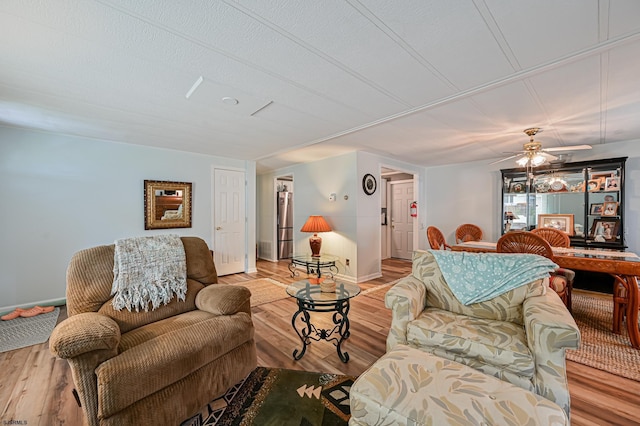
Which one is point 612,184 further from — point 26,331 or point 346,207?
point 26,331

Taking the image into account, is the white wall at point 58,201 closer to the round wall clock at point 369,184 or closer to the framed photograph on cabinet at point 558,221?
the round wall clock at point 369,184

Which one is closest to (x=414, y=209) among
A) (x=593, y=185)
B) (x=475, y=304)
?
(x=593, y=185)

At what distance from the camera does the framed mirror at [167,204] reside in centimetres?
415

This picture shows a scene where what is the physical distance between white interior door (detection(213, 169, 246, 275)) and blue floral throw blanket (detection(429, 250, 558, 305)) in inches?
159

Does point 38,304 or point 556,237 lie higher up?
point 556,237

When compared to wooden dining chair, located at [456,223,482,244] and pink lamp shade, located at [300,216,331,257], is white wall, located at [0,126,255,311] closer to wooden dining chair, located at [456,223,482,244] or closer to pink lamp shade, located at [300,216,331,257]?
pink lamp shade, located at [300,216,331,257]

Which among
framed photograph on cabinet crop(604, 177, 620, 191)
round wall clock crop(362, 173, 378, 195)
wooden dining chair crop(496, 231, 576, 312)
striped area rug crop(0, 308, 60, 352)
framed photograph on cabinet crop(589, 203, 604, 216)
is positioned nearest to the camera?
striped area rug crop(0, 308, 60, 352)

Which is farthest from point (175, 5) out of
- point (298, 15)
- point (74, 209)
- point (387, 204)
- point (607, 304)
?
point (387, 204)

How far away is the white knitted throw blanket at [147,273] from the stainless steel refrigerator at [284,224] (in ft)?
14.2

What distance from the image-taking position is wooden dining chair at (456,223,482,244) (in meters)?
5.09

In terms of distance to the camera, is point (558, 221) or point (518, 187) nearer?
point (558, 221)

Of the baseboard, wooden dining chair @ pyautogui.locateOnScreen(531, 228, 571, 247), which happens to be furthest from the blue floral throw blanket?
the baseboard

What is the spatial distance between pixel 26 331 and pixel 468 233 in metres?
6.62

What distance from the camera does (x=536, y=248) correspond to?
2.74m
